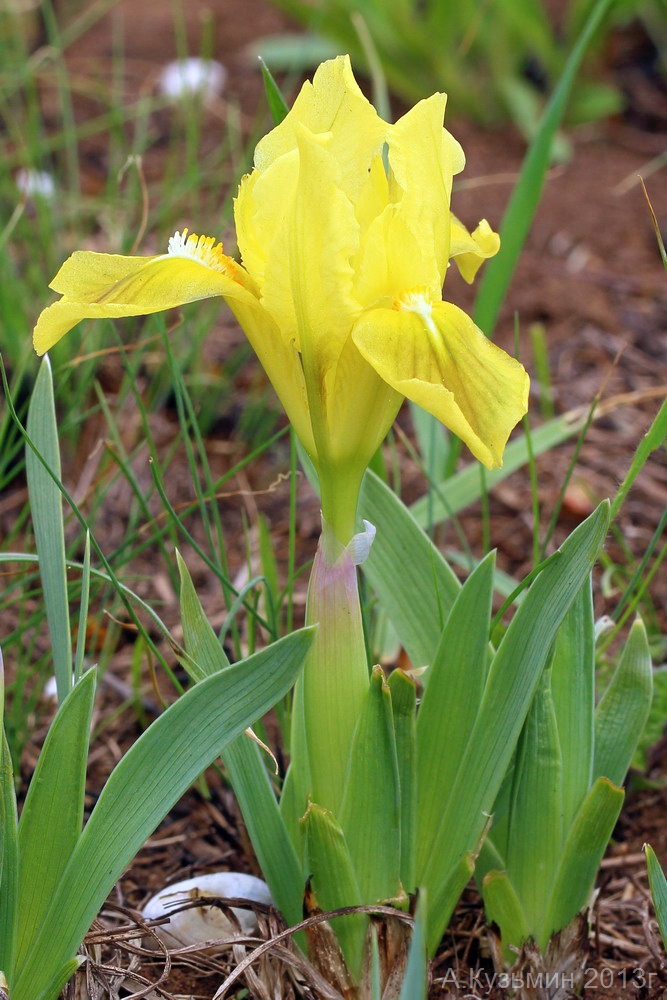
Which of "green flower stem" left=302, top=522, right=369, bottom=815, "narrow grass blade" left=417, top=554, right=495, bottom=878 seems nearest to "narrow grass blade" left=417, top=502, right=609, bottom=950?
"narrow grass blade" left=417, top=554, right=495, bottom=878

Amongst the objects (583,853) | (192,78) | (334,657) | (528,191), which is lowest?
(583,853)

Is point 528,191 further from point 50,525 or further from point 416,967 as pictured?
point 416,967

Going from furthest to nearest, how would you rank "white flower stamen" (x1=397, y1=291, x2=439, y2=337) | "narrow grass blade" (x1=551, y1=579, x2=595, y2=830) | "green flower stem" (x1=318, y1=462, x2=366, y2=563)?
"narrow grass blade" (x1=551, y1=579, x2=595, y2=830) < "green flower stem" (x1=318, y1=462, x2=366, y2=563) < "white flower stamen" (x1=397, y1=291, x2=439, y2=337)

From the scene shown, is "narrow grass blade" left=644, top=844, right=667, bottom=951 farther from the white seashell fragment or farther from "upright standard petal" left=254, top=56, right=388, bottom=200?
"upright standard petal" left=254, top=56, right=388, bottom=200

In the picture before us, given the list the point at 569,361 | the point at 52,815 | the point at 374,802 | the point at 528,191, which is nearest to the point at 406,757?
the point at 374,802

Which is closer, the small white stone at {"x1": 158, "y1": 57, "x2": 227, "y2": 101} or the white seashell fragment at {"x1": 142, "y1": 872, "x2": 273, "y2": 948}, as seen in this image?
the white seashell fragment at {"x1": 142, "y1": 872, "x2": 273, "y2": 948}

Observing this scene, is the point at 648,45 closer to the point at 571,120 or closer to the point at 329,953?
the point at 571,120
